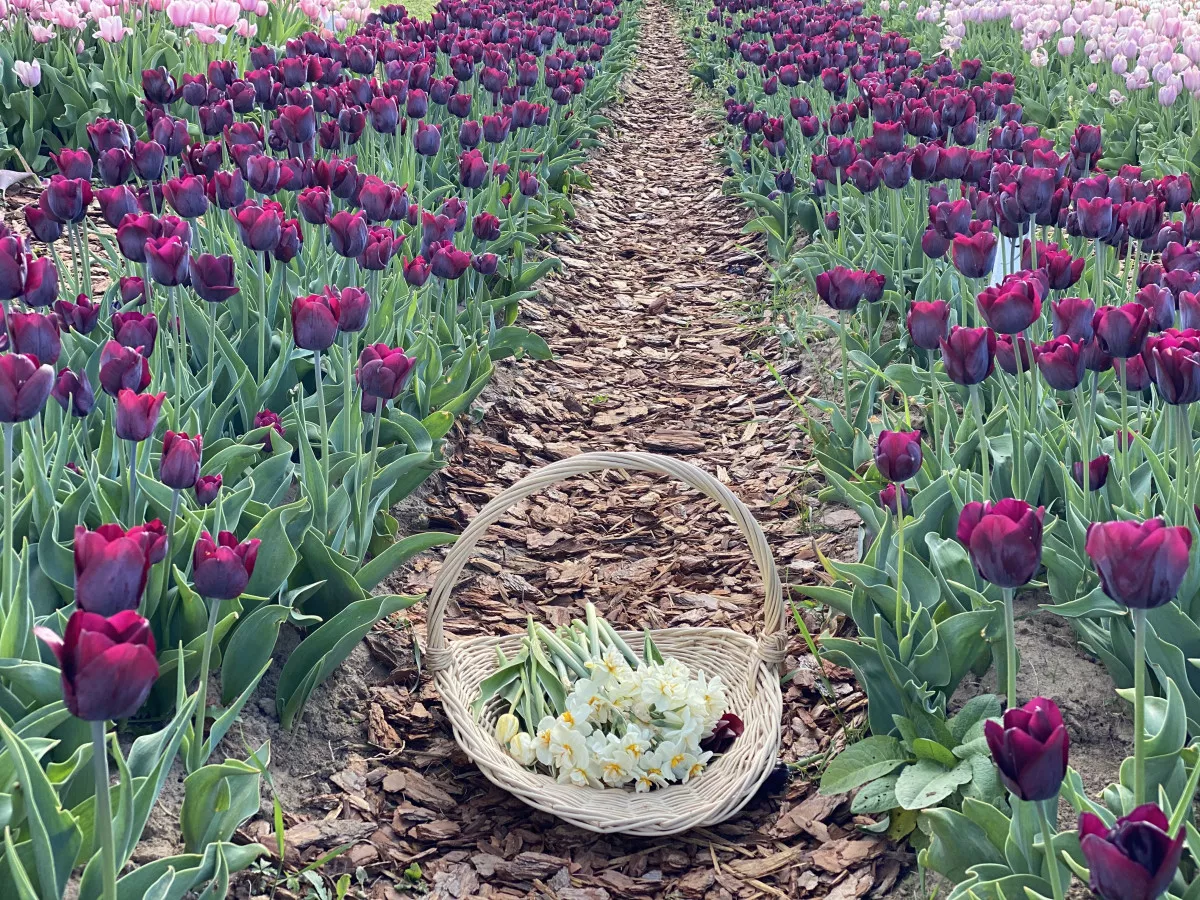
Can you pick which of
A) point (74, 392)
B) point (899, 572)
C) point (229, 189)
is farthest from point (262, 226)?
point (899, 572)

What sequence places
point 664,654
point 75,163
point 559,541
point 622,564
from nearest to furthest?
point 75,163
point 664,654
point 622,564
point 559,541

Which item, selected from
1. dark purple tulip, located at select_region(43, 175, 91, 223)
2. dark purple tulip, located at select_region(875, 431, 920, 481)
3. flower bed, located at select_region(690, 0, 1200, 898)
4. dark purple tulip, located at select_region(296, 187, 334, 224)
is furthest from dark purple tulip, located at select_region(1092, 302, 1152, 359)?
dark purple tulip, located at select_region(43, 175, 91, 223)

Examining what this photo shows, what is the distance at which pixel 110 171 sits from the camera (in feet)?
8.98

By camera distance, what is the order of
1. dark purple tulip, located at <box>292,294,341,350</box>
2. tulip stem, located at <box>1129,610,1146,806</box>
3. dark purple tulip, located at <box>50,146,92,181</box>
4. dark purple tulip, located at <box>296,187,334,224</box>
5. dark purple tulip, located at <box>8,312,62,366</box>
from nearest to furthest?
1. tulip stem, located at <box>1129,610,1146,806</box>
2. dark purple tulip, located at <box>8,312,62,366</box>
3. dark purple tulip, located at <box>292,294,341,350</box>
4. dark purple tulip, located at <box>50,146,92,181</box>
5. dark purple tulip, located at <box>296,187,334,224</box>

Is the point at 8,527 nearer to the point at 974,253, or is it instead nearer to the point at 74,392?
the point at 74,392

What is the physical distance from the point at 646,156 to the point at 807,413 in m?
4.89

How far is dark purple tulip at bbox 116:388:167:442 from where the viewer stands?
68.7 inches

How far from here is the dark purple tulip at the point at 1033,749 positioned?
117 cm

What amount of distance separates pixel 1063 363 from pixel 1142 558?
2.72 ft

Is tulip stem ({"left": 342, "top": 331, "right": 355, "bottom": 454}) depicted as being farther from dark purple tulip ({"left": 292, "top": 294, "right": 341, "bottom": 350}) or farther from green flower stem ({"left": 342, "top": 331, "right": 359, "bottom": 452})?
dark purple tulip ({"left": 292, "top": 294, "right": 341, "bottom": 350})

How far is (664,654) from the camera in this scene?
283 centimetres

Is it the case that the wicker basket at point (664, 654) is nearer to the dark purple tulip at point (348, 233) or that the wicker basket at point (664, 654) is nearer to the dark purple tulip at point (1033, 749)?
the dark purple tulip at point (348, 233)

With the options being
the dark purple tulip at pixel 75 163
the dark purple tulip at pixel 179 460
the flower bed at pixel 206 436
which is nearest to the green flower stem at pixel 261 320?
the flower bed at pixel 206 436

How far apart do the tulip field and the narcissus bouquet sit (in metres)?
0.01
